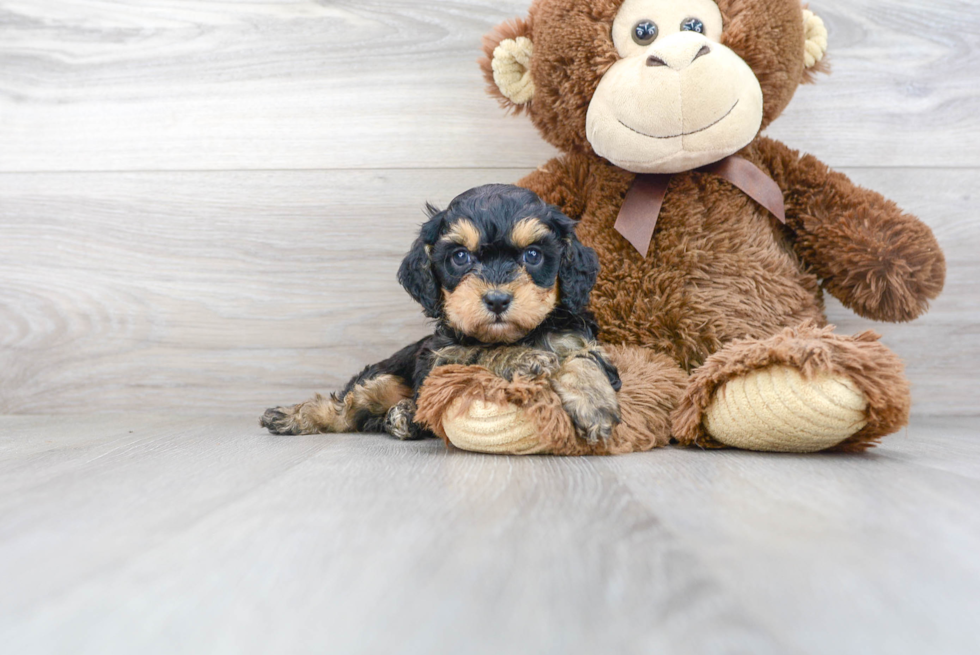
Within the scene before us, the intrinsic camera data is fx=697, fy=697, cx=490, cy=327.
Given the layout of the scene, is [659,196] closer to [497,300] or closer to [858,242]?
[858,242]

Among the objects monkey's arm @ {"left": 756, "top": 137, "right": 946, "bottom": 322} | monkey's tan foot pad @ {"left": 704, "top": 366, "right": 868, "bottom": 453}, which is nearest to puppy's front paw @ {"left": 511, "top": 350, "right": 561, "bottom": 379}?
monkey's tan foot pad @ {"left": 704, "top": 366, "right": 868, "bottom": 453}

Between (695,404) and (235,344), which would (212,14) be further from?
(695,404)

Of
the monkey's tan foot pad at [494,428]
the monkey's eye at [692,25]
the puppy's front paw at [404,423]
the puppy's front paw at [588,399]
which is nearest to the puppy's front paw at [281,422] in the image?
the puppy's front paw at [404,423]

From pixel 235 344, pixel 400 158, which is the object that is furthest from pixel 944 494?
pixel 235 344

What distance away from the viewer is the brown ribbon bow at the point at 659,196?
1.60 m

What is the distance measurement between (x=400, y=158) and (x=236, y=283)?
24.8 inches

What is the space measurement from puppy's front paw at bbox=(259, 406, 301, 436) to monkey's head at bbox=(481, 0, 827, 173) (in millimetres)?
966

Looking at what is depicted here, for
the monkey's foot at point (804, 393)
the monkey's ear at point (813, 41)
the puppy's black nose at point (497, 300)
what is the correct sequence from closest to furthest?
the monkey's foot at point (804, 393) < the puppy's black nose at point (497, 300) < the monkey's ear at point (813, 41)

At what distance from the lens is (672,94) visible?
4.67 ft

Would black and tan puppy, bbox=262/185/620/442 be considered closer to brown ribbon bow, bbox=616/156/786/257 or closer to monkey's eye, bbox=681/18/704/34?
brown ribbon bow, bbox=616/156/786/257

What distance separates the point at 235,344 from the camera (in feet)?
7.00

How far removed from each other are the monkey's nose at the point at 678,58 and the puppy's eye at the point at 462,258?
56 cm

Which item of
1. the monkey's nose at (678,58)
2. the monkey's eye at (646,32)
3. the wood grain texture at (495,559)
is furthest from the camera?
the monkey's eye at (646,32)

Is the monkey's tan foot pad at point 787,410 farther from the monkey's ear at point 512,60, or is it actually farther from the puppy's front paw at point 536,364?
the monkey's ear at point 512,60
